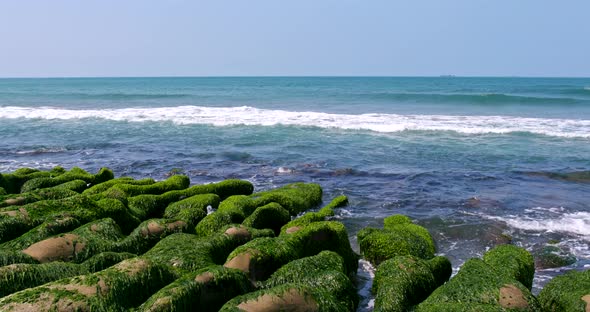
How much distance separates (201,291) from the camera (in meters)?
4.59

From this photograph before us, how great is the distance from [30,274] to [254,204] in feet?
15.0

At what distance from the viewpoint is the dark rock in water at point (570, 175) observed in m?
13.5

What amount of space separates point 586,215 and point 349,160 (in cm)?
767

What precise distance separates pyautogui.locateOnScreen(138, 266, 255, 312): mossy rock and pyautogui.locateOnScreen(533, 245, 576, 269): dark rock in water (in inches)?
207

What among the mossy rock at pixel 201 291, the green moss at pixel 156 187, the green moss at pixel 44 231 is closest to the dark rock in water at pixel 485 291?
the mossy rock at pixel 201 291

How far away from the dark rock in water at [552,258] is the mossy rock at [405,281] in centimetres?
250

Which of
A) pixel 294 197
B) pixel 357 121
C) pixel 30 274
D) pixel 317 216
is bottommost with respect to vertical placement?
pixel 357 121

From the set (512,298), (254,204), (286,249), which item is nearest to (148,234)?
(286,249)

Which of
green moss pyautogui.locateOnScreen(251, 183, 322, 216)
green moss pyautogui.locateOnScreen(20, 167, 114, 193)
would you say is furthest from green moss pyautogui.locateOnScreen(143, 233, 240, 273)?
green moss pyautogui.locateOnScreen(20, 167, 114, 193)

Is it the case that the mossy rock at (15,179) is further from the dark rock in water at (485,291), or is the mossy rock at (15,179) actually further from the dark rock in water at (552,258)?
the dark rock in water at (552,258)

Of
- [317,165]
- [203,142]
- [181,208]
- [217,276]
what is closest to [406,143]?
[317,165]

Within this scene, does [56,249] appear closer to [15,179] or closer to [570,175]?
[15,179]

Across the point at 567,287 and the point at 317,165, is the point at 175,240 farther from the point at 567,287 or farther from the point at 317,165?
the point at 317,165

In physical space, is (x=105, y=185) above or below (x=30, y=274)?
below
